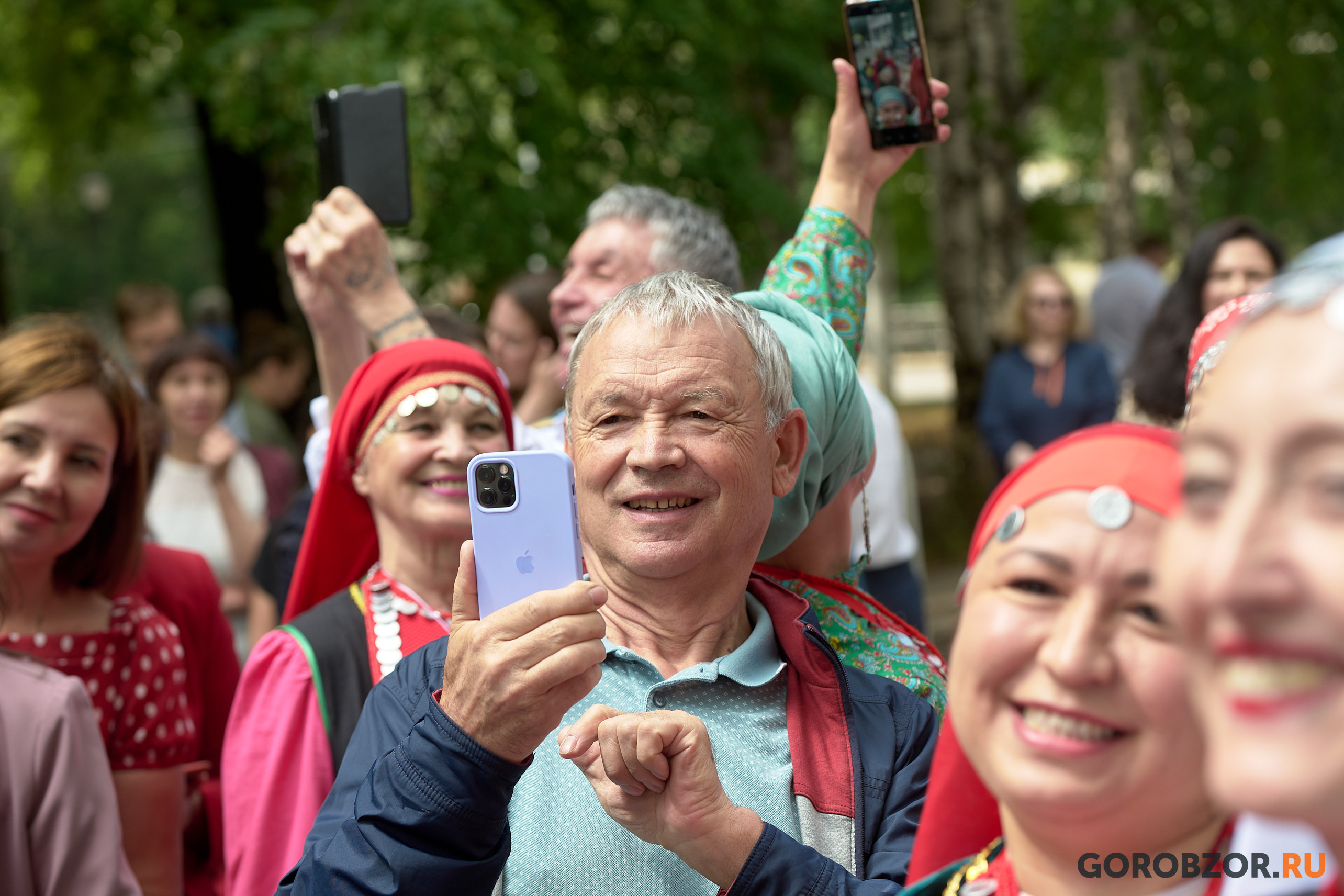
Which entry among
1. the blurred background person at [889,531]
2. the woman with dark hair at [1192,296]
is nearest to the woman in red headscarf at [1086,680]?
the blurred background person at [889,531]

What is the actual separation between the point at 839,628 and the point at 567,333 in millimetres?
1253

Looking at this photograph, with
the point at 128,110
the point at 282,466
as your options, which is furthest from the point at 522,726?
the point at 128,110

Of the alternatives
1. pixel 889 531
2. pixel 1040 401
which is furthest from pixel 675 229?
pixel 1040 401

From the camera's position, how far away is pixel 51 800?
223cm

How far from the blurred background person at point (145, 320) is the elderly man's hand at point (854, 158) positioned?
15.6ft

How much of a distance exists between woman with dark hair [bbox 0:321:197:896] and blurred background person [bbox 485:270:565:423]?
6.15ft

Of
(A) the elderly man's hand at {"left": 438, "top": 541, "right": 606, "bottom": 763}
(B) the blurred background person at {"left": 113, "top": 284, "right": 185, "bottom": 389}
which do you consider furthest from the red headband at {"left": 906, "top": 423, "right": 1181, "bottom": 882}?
(B) the blurred background person at {"left": 113, "top": 284, "right": 185, "bottom": 389}

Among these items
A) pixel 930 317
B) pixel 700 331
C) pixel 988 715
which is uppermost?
pixel 700 331

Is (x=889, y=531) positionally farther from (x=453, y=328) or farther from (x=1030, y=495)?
(x=1030, y=495)

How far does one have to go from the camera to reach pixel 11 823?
2.19m

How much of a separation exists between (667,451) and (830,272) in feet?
2.88

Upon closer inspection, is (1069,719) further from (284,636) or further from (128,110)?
(128,110)

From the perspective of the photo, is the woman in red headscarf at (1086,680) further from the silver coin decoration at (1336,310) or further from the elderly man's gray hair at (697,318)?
the elderly man's gray hair at (697,318)

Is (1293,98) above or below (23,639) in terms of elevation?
above
